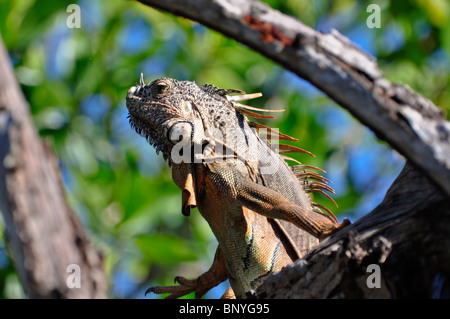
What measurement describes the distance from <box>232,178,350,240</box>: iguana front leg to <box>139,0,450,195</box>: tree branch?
1.40 meters

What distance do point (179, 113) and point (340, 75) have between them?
104 inches

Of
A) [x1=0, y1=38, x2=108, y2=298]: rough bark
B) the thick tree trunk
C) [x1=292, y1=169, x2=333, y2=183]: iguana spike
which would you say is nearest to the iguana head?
[x1=292, y1=169, x2=333, y2=183]: iguana spike

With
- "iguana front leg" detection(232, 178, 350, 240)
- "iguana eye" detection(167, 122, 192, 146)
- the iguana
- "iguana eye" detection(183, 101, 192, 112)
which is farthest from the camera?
"iguana eye" detection(183, 101, 192, 112)

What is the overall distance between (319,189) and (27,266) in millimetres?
3232

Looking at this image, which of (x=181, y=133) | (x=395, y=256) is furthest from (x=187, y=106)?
(x=395, y=256)

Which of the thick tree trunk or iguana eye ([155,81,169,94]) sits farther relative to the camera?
iguana eye ([155,81,169,94])

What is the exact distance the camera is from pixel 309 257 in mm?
3391

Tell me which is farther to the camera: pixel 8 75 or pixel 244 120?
pixel 244 120

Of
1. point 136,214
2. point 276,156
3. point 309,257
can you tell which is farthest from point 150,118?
point 136,214

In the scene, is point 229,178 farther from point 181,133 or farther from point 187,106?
point 187,106

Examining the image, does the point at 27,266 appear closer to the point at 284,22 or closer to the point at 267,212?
the point at 284,22

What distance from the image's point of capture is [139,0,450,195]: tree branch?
2328mm

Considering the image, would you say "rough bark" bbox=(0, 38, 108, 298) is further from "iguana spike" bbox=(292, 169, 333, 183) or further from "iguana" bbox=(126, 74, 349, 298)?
"iguana spike" bbox=(292, 169, 333, 183)

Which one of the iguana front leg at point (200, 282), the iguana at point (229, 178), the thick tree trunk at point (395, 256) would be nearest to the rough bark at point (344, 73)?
the thick tree trunk at point (395, 256)
